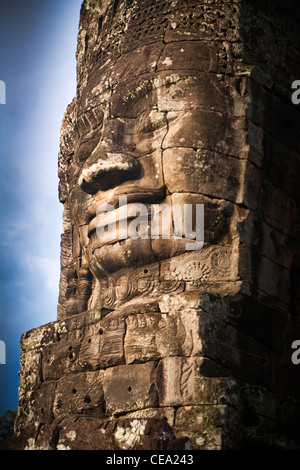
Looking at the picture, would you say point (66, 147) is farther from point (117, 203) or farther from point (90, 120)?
point (117, 203)

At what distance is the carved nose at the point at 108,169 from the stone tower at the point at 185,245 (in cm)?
2

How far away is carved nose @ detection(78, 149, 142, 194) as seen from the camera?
431 inches

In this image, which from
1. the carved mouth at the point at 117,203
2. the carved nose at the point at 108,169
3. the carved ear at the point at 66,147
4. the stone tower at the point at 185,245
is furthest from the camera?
the carved ear at the point at 66,147

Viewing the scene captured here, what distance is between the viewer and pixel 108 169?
1094 centimetres

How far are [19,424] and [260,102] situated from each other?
483cm

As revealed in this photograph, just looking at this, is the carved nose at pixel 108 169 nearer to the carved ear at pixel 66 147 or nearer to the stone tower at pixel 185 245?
the stone tower at pixel 185 245

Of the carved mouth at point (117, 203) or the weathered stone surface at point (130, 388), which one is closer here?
the weathered stone surface at point (130, 388)

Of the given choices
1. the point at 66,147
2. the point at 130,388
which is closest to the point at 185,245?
the point at 130,388

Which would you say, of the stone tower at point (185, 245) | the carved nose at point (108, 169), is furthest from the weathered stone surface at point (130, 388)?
the carved nose at point (108, 169)

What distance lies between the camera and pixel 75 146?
1266 cm

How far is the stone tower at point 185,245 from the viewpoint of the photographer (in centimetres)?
991

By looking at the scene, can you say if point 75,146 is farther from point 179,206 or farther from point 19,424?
point 19,424

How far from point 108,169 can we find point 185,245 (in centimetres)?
128

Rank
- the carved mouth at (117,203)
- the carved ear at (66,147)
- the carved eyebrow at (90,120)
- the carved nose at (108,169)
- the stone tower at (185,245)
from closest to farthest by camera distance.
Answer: the stone tower at (185,245) → the carved mouth at (117,203) → the carved nose at (108,169) → the carved eyebrow at (90,120) → the carved ear at (66,147)
